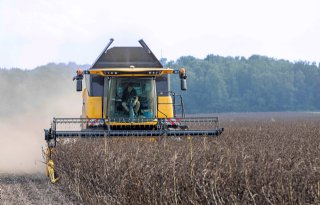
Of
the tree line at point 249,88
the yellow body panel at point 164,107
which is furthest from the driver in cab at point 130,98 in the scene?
the tree line at point 249,88

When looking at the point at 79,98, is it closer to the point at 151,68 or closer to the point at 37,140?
the point at 37,140

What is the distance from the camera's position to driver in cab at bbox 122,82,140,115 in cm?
1411

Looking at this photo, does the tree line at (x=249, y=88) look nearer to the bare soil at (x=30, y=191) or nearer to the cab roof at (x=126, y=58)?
the cab roof at (x=126, y=58)

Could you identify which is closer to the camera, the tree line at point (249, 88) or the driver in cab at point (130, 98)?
the driver in cab at point (130, 98)

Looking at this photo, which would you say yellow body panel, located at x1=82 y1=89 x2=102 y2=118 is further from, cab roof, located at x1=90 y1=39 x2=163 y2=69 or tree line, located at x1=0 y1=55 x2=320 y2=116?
tree line, located at x1=0 y1=55 x2=320 y2=116

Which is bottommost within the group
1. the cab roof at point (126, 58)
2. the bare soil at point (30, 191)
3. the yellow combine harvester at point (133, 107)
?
the bare soil at point (30, 191)

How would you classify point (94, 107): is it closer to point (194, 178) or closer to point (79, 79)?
point (79, 79)

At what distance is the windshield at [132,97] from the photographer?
14125mm

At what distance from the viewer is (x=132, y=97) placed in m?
14.2

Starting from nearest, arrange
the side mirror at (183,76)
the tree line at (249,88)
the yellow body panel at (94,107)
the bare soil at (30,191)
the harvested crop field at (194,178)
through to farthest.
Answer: the harvested crop field at (194,178)
the bare soil at (30,191)
the side mirror at (183,76)
the yellow body panel at (94,107)
the tree line at (249,88)

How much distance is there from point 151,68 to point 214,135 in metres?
2.17

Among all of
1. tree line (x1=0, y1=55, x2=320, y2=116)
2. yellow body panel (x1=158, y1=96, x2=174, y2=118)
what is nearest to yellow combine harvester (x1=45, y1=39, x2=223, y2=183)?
yellow body panel (x1=158, y1=96, x2=174, y2=118)

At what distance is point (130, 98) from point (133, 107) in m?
0.22

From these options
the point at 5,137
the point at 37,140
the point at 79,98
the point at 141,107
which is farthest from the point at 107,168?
the point at 79,98
